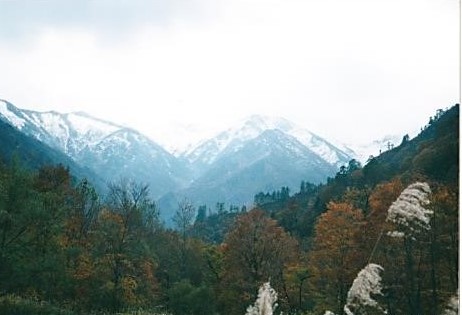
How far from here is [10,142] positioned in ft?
213

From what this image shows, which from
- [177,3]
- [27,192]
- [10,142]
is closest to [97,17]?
[177,3]

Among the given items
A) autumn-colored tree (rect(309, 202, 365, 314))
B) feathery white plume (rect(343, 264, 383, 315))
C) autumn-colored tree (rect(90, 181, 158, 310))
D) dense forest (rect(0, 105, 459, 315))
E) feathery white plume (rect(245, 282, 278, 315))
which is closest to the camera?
feathery white plume (rect(245, 282, 278, 315))

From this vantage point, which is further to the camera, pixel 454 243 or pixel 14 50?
pixel 14 50

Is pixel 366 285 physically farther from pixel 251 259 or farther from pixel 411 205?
pixel 251 259

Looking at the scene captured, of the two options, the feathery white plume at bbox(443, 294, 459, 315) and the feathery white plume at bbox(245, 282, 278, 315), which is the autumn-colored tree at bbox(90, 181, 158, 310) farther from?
the feathery white plume at bbox(245, 282, 278, 315)

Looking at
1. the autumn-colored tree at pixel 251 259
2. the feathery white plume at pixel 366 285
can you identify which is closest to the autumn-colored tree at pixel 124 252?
the autumn-colored tree at pixel 251 259

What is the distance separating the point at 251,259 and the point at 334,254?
1.67 metres

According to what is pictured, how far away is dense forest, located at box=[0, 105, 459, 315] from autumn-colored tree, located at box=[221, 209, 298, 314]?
0.03 meters

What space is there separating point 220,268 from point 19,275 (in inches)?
305

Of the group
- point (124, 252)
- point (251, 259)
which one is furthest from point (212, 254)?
point (251, 259)

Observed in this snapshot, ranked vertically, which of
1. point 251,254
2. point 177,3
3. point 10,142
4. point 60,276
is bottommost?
point 60,276

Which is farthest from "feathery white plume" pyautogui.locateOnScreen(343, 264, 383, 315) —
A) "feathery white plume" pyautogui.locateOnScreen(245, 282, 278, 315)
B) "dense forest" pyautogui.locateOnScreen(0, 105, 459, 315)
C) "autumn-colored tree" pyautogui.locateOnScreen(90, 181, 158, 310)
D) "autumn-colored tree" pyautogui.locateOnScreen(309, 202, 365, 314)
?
"autumn-colored tree" pyautogui.locateOnScreen(90, 181, 158, 310)

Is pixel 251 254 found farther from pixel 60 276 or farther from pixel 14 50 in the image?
pixel 14 50

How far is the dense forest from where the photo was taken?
363 cm
